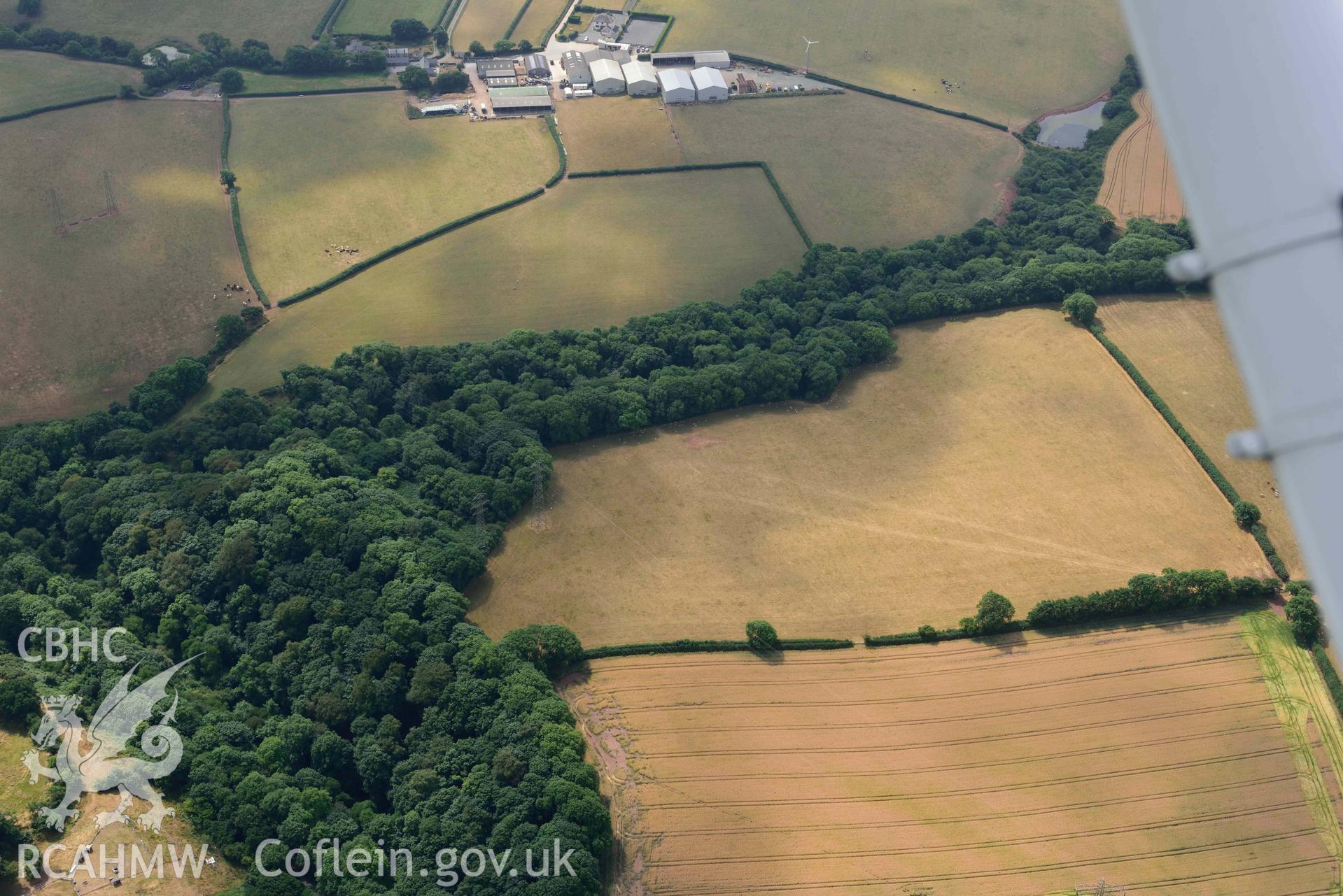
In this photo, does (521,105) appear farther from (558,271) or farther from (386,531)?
(386,531)

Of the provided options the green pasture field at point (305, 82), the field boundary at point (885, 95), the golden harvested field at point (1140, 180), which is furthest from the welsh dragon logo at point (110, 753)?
the field boundary at point (885, 95)

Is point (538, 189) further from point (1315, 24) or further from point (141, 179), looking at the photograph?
point (1315, 24)

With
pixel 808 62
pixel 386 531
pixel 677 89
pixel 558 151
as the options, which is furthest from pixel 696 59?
Result: pixel 386 531

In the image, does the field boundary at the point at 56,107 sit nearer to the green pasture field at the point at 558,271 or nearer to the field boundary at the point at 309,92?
the field boundary at the point at 309,92

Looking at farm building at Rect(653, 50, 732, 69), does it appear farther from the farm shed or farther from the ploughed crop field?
the farm shed

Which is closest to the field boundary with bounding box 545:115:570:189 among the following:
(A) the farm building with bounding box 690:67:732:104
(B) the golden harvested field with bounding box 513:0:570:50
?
(A) the farm building with bounding box 690:67:732:104

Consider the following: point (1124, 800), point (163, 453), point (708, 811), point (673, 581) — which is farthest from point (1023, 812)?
point (163, 453)

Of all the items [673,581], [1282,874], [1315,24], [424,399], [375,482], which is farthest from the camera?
[424,399]
